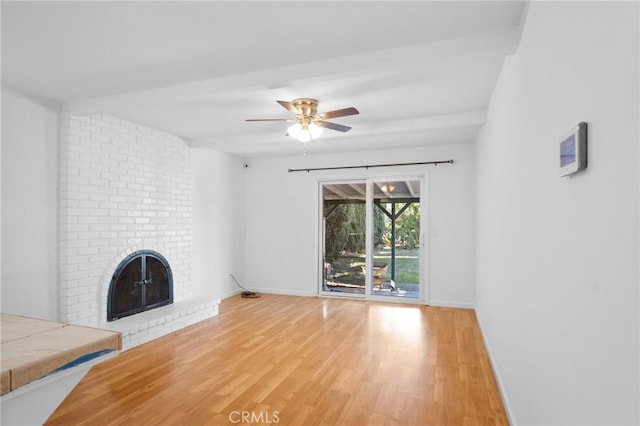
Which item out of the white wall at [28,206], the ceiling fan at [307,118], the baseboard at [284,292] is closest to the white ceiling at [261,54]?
the ceiling fan at [307,118]

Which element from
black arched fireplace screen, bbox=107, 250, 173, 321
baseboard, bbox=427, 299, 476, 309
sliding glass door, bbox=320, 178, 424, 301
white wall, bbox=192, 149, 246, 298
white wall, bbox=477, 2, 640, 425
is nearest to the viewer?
white wall, bbox=477, 2, 640, 425

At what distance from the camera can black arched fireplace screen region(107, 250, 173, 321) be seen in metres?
3.92

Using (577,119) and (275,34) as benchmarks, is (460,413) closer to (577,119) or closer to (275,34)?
(577,119)

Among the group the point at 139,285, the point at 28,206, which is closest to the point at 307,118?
the point at 28,206

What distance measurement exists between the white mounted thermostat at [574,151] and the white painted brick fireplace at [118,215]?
390 cm

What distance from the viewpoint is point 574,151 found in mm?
1098

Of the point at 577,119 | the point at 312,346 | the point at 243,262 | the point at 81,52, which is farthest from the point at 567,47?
the point at 243,262

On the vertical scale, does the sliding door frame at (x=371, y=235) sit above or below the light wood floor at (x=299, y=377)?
above

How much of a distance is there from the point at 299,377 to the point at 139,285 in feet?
8.23

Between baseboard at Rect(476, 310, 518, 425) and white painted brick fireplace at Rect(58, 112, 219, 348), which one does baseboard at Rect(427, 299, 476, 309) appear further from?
white painted brick fireplace at Rect(58, 112, 219, 348)

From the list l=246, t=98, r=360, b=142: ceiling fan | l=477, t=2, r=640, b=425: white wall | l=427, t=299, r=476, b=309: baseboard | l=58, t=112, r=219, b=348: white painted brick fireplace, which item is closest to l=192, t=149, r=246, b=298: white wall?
l=58, t=112, r=219, b=348: white painted brick fireplace

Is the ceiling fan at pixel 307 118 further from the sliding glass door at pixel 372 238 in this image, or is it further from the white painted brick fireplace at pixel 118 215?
the sliding glass door at pixel 372 238

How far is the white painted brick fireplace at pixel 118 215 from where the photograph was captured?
351 centimetres

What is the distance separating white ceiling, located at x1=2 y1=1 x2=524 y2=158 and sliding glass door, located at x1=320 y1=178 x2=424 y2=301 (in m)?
1.96
